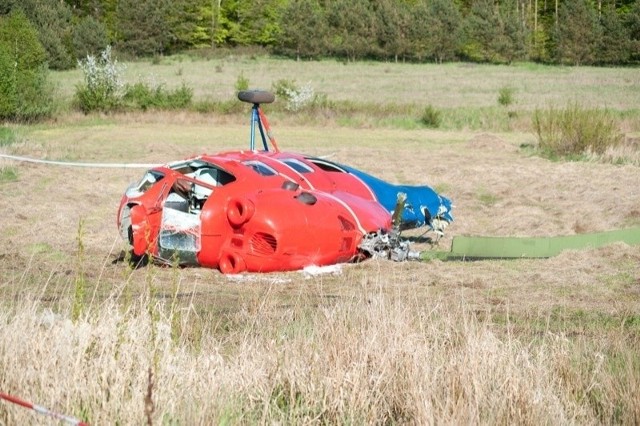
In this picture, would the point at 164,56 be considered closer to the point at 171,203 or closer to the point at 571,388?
the point at 171,203

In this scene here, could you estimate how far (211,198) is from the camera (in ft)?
45.5

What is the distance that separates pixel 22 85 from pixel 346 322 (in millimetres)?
33847

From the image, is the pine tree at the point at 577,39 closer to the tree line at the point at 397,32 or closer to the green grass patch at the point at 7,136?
the tree line at the point at 397,32

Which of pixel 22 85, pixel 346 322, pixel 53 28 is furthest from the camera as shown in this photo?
pixel 53 28

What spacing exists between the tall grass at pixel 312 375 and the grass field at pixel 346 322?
2cm

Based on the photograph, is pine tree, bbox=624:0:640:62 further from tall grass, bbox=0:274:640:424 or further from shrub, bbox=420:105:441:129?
tall grass, bbox=0:274:640:424

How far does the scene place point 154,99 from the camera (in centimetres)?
4328

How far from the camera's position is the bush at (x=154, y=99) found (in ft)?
141

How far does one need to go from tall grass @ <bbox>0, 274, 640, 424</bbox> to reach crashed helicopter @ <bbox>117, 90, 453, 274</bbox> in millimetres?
5569

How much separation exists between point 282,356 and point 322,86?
54.3 meters

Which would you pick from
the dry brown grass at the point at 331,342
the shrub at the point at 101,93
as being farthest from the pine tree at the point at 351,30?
the dry brown grass at the point at 331,342

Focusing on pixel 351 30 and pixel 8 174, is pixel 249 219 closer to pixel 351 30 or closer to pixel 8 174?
pixel 8 174

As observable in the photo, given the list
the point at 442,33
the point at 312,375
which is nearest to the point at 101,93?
the point at 312,375

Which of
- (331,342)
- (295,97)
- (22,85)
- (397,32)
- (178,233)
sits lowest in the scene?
(295,97)
